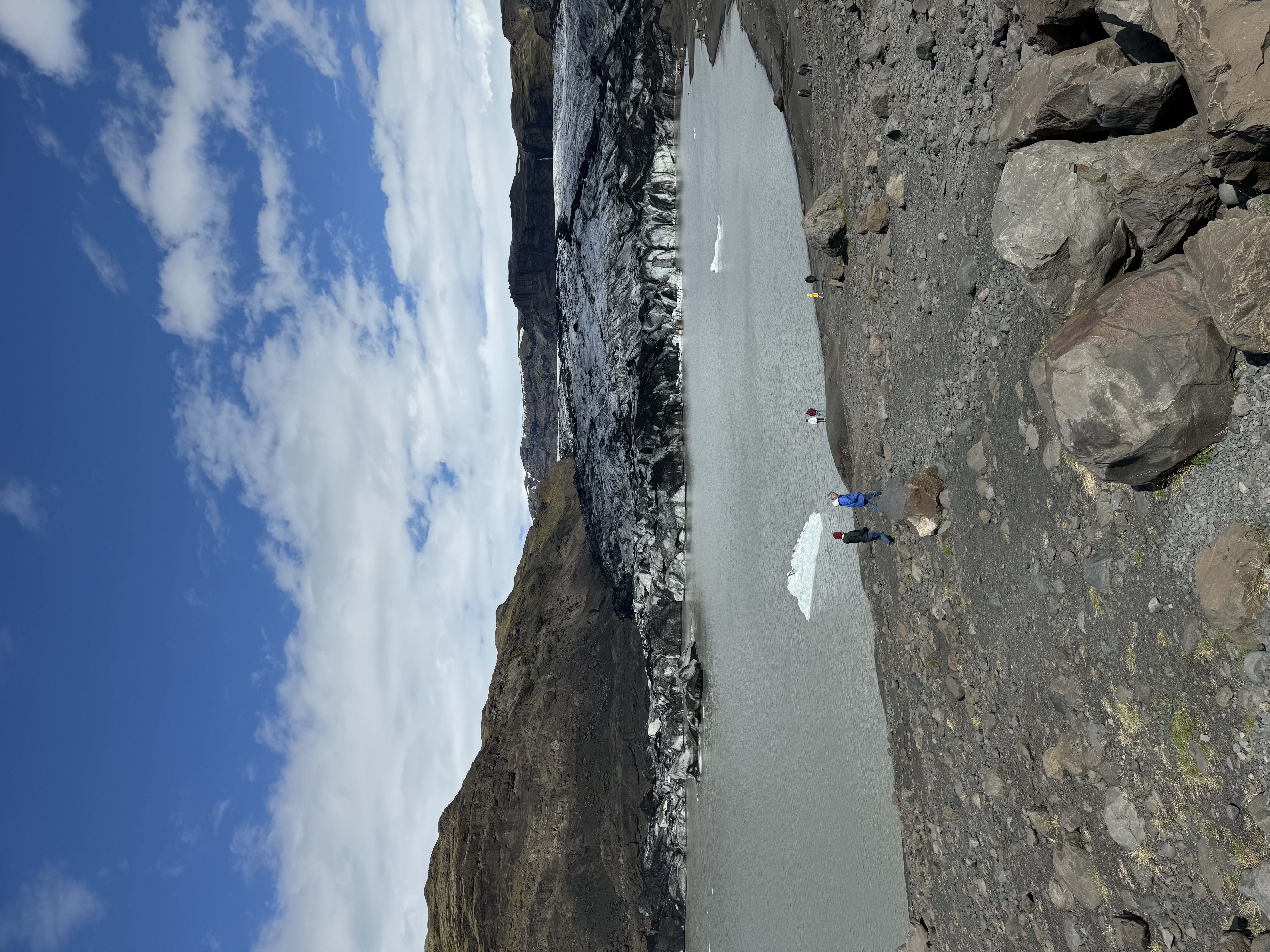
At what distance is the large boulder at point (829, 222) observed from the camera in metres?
10.6

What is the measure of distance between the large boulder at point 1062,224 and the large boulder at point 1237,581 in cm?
199

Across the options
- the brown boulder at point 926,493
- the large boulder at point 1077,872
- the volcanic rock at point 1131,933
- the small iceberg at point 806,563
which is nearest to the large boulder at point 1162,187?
the brown boulder at point 926,493

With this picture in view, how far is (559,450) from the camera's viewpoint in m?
50.1

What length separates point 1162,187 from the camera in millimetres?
4793

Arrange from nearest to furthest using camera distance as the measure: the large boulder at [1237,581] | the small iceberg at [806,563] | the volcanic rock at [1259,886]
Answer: the large boulder at [1237,581] → the volcanic rock at [1259,886] → the small iceberg at [806,563]

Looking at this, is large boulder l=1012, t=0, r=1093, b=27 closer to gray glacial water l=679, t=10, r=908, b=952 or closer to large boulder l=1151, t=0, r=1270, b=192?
large boulder l=1151, t=0, r=1270, b=192

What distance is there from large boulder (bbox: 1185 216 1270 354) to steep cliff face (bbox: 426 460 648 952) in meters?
20.5

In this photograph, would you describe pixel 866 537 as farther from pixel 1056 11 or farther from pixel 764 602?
pixel 764 602

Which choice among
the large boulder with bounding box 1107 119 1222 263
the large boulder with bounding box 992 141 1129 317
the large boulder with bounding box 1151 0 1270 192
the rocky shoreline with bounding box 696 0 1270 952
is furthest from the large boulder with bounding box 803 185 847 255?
the large boulder with bounding box 1151 0 1270 192

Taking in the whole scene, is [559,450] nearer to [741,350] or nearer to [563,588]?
[563,588]

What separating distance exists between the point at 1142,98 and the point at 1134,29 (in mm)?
453

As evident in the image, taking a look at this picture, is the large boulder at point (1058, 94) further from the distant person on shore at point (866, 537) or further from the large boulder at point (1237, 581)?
the distant person on shore at point (866, 537)

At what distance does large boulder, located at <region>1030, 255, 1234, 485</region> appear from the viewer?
15.1 feet

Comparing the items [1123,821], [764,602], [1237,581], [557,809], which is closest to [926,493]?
[1123,821]
